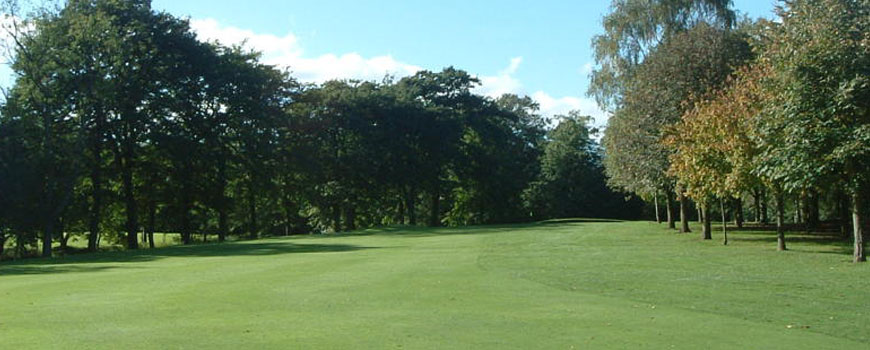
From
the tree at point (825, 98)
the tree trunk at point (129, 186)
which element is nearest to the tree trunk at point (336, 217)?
the tree trunk at point (129, 186)

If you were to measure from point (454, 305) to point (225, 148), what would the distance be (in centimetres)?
4745

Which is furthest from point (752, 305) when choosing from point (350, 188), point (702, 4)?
point (350, 188)

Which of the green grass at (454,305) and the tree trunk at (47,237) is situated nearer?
the green grass at (454,305)

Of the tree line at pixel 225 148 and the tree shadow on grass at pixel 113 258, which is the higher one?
the tree line at pixel 225 148

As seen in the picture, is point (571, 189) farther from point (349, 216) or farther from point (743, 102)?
point (743, 102)

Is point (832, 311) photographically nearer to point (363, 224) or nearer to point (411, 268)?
point (411, 268)

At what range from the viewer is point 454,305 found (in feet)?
45.1

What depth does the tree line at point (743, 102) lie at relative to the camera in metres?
22.2

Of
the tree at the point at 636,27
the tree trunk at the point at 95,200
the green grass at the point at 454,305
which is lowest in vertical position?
the green grass at the point at 454,305

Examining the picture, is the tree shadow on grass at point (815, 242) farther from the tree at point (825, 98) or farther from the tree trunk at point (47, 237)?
the tree trunk at point (47, 237)

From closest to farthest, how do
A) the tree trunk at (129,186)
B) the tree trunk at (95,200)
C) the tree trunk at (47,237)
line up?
the tree trunk at (47,237), the tree trunk at (95,200), the tree trunk at (129,186)

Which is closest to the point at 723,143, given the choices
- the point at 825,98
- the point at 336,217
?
the point at 825,98

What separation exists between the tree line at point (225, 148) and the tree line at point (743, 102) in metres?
26.5

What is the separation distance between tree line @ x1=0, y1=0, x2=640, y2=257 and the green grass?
27.4 meters
